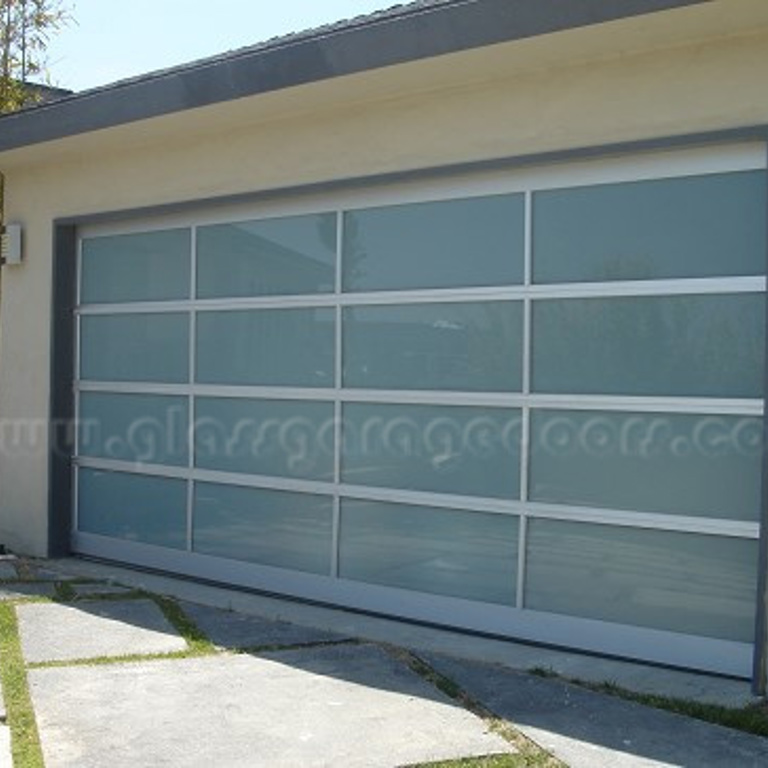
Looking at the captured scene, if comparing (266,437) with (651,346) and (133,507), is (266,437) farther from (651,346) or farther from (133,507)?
(651,346)

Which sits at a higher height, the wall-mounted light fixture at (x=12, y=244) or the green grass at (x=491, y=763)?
the wall-mounted light fixture at (x=12, y=244)

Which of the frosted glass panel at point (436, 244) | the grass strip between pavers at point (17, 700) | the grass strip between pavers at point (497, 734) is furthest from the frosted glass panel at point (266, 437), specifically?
the grass strip between pavers at point (497, 734)

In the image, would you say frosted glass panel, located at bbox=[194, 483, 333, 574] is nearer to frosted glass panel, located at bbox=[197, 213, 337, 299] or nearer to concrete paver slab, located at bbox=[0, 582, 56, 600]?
concrete paver slab, located at bbox=[0, 582, 56, 600]

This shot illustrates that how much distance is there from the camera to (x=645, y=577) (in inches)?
227

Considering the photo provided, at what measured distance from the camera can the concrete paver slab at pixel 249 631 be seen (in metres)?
6.05

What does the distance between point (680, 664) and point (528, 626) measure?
924 millimetres

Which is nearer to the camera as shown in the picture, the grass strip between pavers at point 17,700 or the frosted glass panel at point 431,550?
the grass strip between pavers at point 17,700

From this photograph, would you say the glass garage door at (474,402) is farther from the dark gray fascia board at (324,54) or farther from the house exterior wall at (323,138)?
the dark gray fascia board at (324,54)

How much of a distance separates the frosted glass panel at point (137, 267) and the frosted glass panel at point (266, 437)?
3.38 ft

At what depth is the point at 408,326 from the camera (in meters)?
6.75

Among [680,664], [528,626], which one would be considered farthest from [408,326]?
[680,664]

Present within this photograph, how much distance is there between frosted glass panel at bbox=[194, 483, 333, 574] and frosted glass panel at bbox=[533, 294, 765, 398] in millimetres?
1991

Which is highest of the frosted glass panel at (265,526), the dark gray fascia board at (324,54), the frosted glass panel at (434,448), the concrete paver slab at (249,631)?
the dark gray fascia board at (324,54)

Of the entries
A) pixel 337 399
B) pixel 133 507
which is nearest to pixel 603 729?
pixel 337 399
